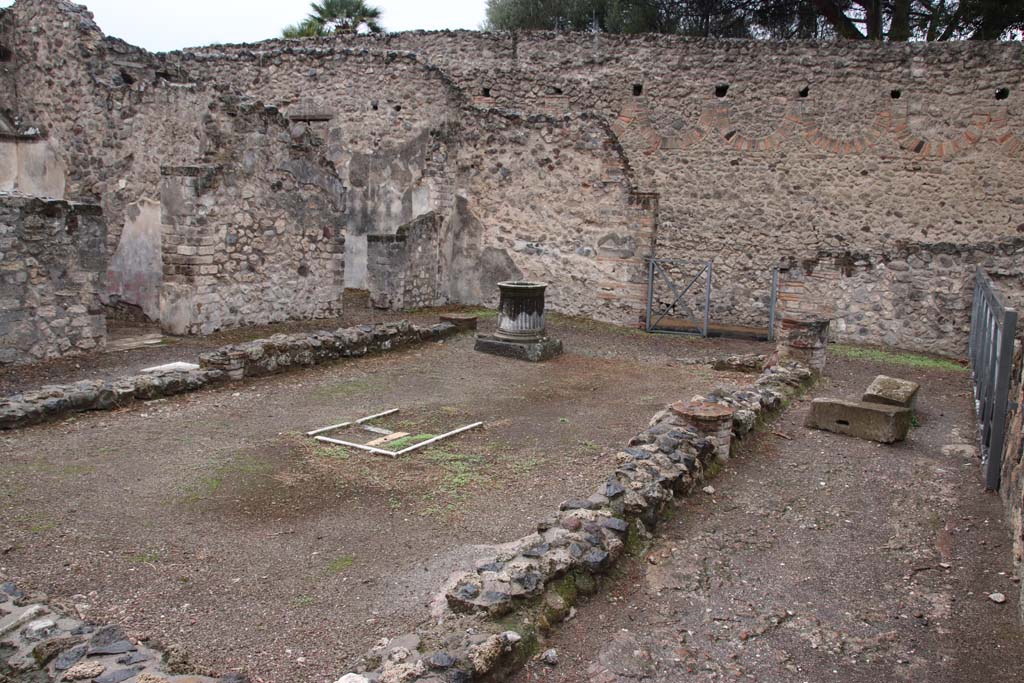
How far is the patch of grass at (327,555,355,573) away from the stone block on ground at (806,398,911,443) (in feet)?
14.9

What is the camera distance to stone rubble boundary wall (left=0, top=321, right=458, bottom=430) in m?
6.68

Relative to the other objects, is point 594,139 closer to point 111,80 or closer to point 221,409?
point 111,80

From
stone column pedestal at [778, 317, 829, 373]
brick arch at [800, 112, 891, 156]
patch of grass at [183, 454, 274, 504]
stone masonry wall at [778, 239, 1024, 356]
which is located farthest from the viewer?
brick arch at [800, 112, 891, 156]

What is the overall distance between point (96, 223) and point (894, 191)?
11.7m

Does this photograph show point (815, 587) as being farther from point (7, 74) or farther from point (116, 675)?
point (7, 74)

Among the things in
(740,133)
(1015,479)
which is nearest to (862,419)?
(1015,479)

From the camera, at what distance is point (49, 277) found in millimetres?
8688

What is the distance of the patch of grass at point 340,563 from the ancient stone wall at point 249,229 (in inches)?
275

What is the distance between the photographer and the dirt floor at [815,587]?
363 cm

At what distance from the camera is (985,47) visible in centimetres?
1299

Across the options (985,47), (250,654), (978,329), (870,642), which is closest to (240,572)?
(250,654)

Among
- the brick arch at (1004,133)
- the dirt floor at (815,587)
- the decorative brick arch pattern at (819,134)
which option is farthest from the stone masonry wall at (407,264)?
the brick arch at (1004,133)

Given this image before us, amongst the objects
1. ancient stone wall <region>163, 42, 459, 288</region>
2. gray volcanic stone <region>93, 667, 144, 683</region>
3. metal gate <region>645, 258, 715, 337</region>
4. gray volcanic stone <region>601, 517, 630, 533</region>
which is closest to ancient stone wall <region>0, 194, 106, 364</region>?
ancient stone wall <region>163, 42, 459, 288</region>

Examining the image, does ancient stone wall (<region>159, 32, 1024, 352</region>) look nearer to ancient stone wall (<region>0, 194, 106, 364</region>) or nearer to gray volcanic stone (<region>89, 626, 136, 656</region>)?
ancient stone wall (<region>0, 194, 106, 364</region>)
